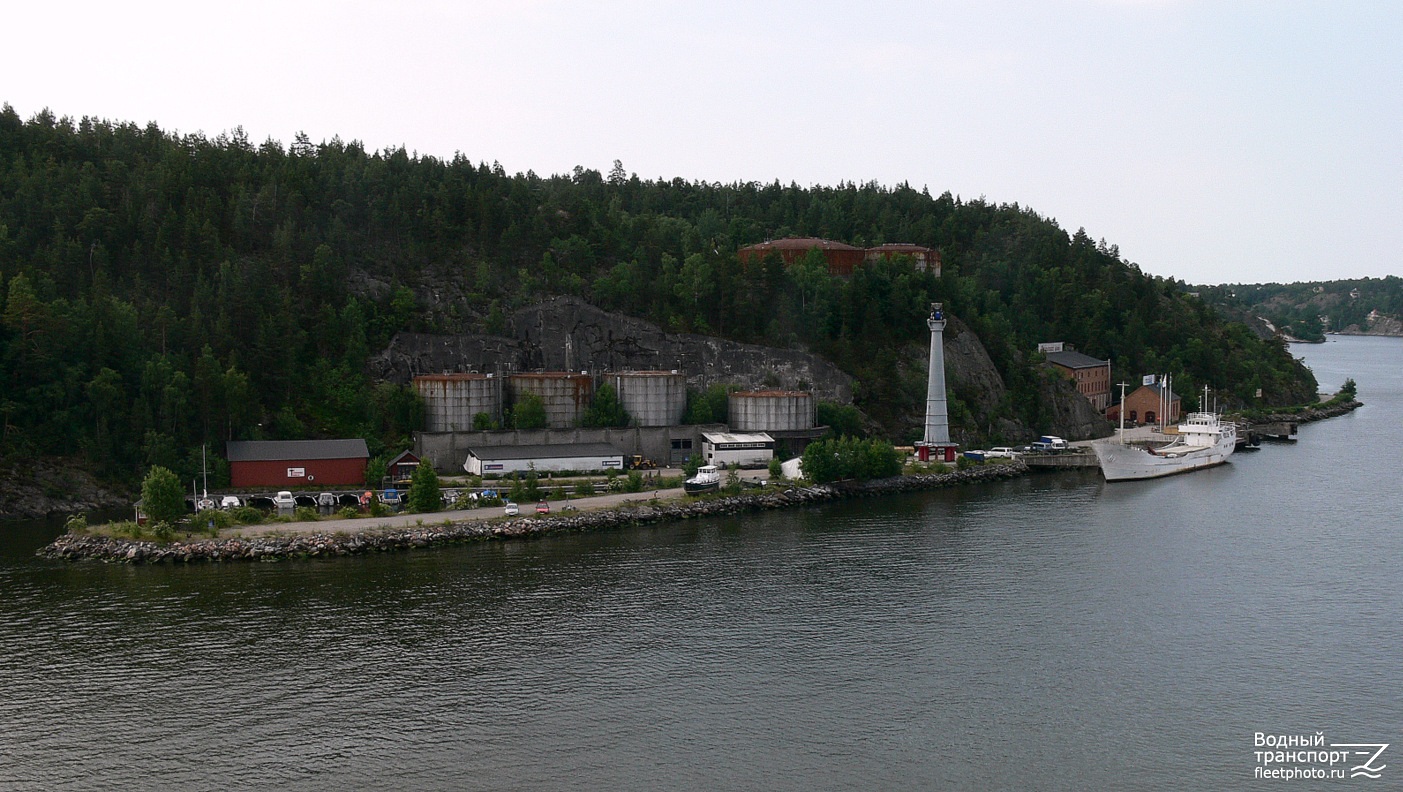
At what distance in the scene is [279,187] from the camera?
65.4 meters

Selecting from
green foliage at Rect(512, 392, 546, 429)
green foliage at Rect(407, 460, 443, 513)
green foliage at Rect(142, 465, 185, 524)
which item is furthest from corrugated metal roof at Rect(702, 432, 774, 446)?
green foliage at Rect(142, 465, 185, 524)

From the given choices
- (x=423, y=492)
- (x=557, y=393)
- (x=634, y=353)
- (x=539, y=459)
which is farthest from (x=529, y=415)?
(x=423, y=492)

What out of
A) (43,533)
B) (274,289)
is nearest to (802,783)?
(43,533)

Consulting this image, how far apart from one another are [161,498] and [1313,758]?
32309 millimetres

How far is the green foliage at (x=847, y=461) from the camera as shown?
50312mm

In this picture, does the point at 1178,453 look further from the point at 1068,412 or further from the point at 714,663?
the point at 714,663

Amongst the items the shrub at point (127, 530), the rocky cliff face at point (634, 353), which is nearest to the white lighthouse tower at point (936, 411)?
the rocky cliff face at point (634, 353)

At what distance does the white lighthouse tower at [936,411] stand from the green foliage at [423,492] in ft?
81.9

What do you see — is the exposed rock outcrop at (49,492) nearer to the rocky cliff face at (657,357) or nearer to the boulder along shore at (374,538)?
the boulder along shore at (374,538)

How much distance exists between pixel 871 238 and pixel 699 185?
1953 centimetres

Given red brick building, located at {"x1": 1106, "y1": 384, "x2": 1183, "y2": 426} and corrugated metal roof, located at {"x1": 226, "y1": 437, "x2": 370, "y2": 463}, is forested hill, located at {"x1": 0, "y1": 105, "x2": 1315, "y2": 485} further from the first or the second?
red brick building, located at {"x1": 1106, "y1": 384, "x2": 1183, "y2": 426}

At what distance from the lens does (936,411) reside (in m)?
58.4

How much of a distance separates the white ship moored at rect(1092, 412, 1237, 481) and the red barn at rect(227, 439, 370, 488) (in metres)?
33.8

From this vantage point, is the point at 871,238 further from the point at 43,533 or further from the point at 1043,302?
the point at 43,533
